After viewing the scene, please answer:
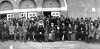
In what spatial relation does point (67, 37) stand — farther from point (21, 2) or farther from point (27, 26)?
point (21, 2)

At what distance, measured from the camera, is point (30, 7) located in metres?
24.7

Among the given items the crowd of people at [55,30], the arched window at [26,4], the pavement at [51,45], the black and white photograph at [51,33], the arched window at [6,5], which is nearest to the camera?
the pavement at [51,45]

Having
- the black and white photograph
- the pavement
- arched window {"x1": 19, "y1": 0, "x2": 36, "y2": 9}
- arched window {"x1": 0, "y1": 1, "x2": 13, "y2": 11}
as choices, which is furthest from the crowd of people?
arched window {"x1": 0, "y1": 1, "x2": 13, "y2": 11}

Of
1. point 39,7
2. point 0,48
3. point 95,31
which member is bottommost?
point 0,48

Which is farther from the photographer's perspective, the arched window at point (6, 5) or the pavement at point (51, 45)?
the arched window at point (6, 5)

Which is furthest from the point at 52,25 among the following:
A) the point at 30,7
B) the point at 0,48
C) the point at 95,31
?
the point at 30,7

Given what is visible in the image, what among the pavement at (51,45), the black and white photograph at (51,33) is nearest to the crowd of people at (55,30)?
the black and white photograph at (51,33)

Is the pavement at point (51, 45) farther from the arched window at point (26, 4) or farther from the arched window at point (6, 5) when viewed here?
the arched window at point (6, 5)

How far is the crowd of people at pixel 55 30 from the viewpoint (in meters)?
15.5

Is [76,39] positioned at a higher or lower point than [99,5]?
lower

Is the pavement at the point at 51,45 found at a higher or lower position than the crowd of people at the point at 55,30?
lower

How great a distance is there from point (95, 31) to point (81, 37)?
1199 millimetres

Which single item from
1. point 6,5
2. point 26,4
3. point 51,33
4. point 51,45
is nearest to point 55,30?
point 51,33

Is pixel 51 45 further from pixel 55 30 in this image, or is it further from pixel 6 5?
pixel 6 5
